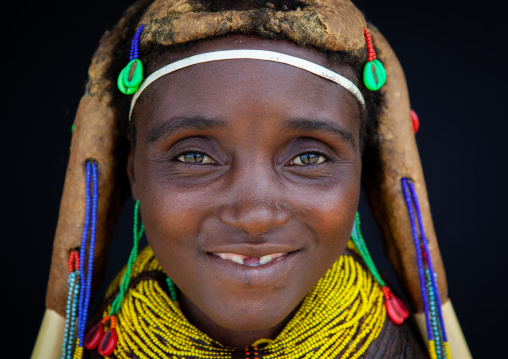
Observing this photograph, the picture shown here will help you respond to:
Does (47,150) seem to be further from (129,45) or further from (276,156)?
(276,156)

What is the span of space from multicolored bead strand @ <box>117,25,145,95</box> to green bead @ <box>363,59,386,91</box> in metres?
0.70

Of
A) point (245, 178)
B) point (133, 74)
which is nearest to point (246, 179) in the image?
point (245, 178)

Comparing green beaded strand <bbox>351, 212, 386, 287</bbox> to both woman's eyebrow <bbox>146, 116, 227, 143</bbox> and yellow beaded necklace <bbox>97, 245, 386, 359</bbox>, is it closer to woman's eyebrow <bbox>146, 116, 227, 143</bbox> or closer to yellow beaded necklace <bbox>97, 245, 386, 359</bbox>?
yellow beaded necklace <bbox>97, 245, 386, 359</bbox>

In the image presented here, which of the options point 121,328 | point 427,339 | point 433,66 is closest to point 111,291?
point 121,328

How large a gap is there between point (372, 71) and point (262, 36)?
1.29 feet

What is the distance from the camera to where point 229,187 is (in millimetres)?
1514

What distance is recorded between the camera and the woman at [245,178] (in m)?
1.53

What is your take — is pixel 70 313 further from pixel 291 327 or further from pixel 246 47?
pixel 246 47

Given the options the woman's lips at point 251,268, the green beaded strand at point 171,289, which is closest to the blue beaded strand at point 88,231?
the green beaded strand at point 171,289

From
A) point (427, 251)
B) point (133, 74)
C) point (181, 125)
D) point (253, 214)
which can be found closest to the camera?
point (253, 214)

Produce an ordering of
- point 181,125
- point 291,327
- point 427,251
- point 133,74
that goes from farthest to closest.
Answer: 1. point 427,251
2. point 291,327
3. point 133,74
4. point 181,125

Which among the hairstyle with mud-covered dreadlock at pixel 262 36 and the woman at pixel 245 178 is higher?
the hairstyle with mud-covered dreadlock at pixel 262 36

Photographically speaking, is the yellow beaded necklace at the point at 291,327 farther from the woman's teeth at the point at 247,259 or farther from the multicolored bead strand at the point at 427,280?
the woman's teeth at the point at 247,259

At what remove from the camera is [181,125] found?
156 cm
